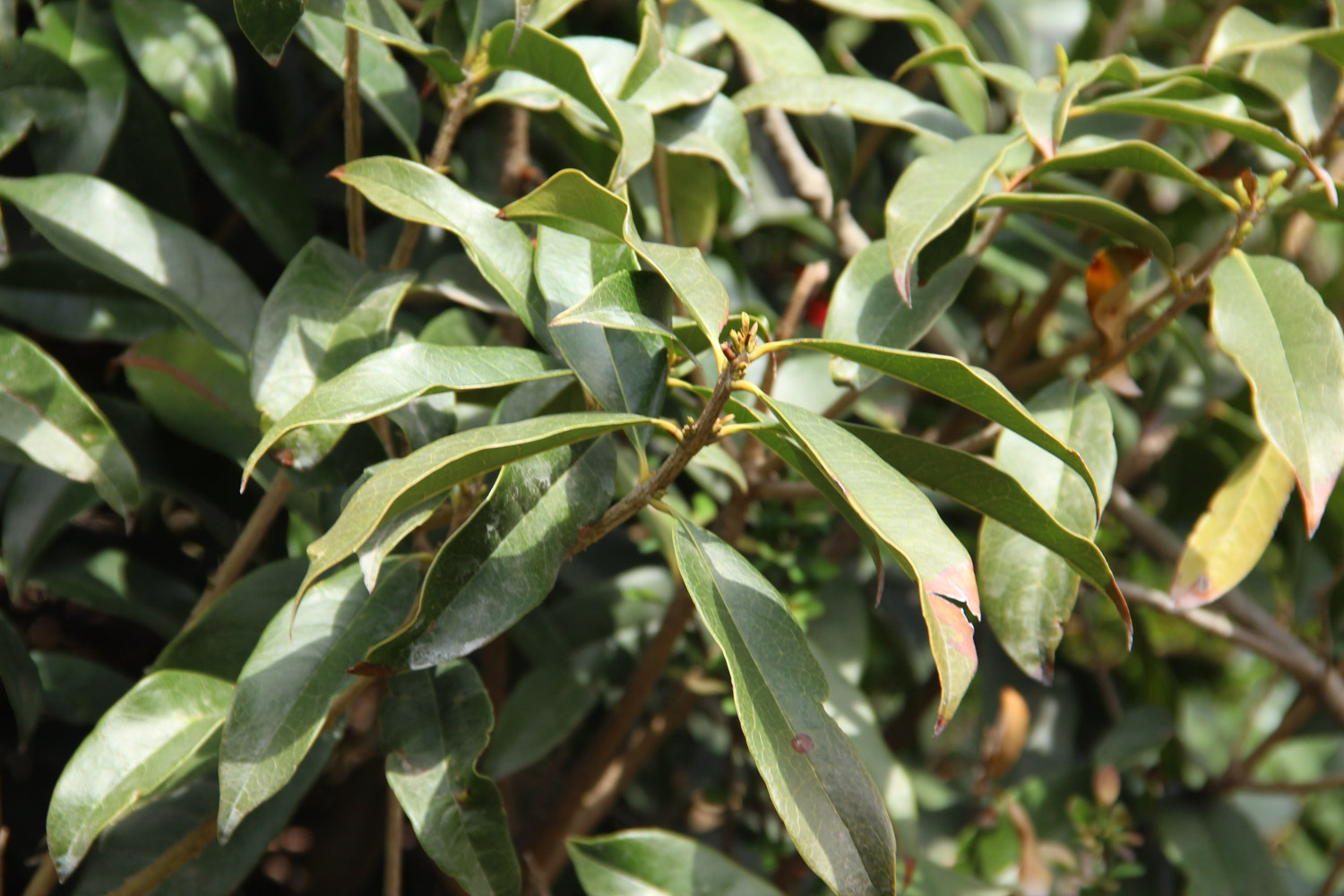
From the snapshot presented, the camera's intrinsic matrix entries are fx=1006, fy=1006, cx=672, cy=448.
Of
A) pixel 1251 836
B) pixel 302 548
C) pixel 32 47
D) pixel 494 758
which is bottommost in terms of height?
pixel 1251 836

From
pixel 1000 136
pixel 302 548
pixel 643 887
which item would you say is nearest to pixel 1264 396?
pixel 1000 136

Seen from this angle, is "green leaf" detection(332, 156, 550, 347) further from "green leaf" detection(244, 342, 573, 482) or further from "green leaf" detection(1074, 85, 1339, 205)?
"green leaf" detection(1074, 85, 1339, 205)

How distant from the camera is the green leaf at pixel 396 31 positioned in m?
0.57

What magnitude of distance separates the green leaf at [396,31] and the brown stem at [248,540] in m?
0.27

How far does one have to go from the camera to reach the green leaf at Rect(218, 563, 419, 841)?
1.65 ft

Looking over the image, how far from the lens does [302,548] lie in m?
0.72

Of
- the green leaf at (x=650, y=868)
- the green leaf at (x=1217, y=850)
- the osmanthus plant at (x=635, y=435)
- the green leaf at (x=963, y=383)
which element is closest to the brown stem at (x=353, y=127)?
the osmanthus plant at (x=635, y=435)

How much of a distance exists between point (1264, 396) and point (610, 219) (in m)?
0.39

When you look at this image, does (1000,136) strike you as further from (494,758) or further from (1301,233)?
(1301,233)

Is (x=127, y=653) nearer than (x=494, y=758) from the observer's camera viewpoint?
No

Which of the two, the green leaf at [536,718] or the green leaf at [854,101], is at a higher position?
the green leaf at [854,101]

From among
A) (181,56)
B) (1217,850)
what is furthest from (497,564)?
(1217,850)

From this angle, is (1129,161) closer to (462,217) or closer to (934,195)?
(934,195)

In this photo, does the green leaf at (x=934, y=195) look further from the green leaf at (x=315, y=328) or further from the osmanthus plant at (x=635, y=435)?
the green leaf at (x=315, y=328)
